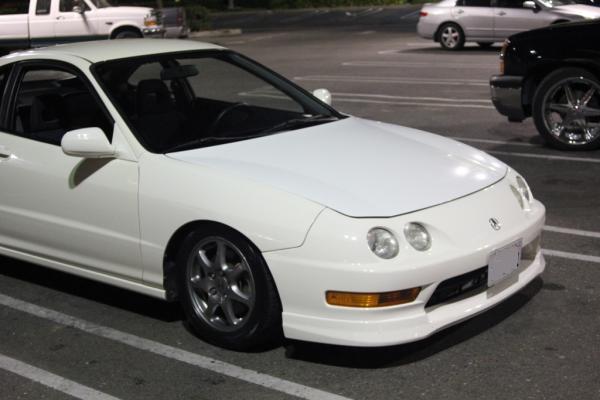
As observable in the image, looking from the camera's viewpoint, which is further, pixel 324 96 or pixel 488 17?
pixel 488 17

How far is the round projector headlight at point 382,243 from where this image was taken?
172 inches

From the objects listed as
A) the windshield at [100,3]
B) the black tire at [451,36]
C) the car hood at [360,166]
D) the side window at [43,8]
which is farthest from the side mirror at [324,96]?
the side window at [43,8]

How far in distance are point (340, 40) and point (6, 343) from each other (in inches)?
799

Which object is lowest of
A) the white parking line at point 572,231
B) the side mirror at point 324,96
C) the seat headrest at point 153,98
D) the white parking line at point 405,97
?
the white parking line at point 405,97

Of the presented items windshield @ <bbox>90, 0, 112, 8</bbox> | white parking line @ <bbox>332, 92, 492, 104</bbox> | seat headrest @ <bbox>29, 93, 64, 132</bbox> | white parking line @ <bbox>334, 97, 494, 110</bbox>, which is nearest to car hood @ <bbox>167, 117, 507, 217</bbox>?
seat headrest @ <bbox>29, 93, 64, 132</bbox>

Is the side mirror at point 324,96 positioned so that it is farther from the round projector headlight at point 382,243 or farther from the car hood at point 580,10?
the car hood at point 580,10

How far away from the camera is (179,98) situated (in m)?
5.85

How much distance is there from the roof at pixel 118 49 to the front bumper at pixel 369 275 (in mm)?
1888

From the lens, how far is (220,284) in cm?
482

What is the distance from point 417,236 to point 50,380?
1.79 metres

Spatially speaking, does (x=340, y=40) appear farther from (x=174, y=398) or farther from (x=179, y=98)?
(x=174, y=398)

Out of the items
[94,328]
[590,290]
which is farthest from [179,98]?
[590,290]

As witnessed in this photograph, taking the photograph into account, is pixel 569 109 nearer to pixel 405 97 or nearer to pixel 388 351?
pixel 405 97

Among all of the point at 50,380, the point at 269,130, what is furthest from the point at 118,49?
the point at 50,380
